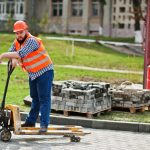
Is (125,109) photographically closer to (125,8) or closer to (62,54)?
(62,54)

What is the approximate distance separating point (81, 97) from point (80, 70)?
11.5 meters

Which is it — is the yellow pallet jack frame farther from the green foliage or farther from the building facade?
the building facade

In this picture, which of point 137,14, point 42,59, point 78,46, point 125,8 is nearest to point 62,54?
point 78,46

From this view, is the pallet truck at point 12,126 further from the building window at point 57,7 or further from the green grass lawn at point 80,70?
the building window at point 57,7

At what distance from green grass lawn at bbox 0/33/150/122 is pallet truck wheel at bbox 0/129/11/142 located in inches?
114

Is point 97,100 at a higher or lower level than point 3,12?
lower

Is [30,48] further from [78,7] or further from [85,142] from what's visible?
[78,7]

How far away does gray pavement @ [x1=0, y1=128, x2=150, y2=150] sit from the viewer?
30.8 feet

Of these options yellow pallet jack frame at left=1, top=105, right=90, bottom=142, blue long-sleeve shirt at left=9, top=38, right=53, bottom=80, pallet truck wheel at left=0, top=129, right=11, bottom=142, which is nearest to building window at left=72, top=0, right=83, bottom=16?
yellow pallet jack frame at left=1, top=105, right=90, bottom=142

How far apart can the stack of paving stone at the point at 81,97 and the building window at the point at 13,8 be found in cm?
5627

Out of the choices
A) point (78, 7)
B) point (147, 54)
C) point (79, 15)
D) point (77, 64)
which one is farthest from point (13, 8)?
point (147, 54)

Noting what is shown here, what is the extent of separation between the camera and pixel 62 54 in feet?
98.3

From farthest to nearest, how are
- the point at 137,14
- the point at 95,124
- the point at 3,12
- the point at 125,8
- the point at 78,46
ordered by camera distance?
1. the point at 3,12
2. the point at 125,8
3. the point at 137,14
4. the point at 78,46
5. the point at 95,124

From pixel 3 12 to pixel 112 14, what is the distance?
14337 millimetres
